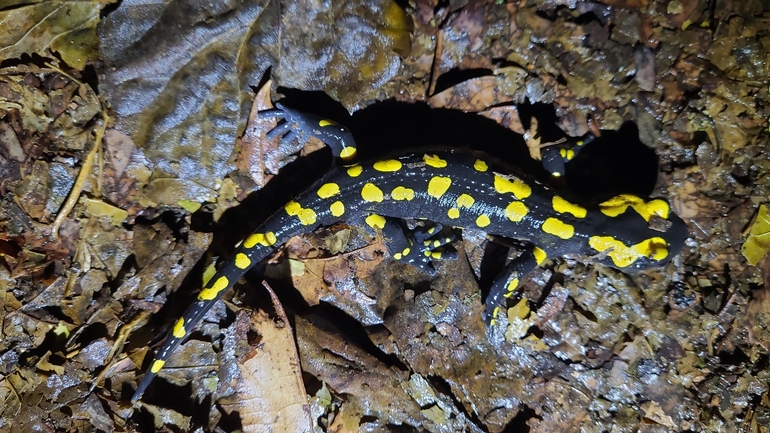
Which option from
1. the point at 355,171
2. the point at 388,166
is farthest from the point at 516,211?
the point at 355,171

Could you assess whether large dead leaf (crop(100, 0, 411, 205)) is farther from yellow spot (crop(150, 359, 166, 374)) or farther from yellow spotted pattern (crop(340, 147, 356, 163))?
yellow spot (crop(150, 359, 166, 374))

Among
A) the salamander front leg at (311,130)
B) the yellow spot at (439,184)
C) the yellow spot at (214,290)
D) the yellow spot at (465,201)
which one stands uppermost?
the salamander front leg at (311,130)

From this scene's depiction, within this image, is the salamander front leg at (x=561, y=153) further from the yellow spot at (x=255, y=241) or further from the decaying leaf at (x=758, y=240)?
the yellow spot at (x=255, y=241)

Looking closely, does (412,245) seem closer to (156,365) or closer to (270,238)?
(270,238)

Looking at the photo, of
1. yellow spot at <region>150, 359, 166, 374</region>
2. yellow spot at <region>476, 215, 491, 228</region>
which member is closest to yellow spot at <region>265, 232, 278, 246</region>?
yellow spot at <region>150, 359, 166, 374</region>

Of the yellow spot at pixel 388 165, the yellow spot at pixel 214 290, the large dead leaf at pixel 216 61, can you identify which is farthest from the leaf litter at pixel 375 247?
the yellow spot at pixel 388 165
